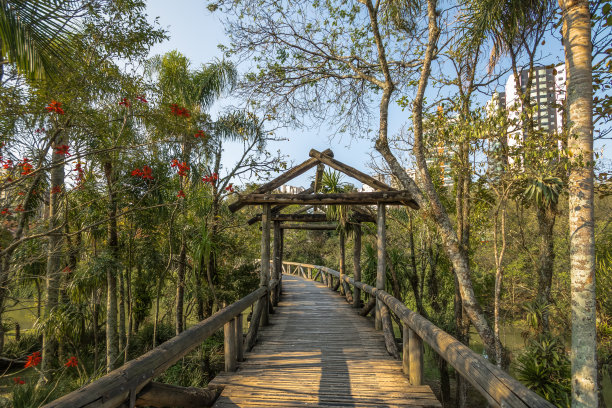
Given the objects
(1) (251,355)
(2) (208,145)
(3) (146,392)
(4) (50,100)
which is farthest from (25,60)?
(2) (208,145)

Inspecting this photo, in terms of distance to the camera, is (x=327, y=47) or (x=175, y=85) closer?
(x=327, y=47)

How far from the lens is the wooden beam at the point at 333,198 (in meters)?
5.85

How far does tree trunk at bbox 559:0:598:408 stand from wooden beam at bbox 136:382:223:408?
11.9ft

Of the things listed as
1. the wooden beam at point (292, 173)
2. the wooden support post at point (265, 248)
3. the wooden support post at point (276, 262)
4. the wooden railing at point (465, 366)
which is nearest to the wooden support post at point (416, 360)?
the wooden railing at point (465, 366)

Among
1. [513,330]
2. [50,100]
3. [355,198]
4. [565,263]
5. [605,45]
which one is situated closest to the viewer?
[50,100]

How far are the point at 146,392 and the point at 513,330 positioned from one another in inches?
739

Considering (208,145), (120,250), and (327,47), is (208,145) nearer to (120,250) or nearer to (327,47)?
(120,250)

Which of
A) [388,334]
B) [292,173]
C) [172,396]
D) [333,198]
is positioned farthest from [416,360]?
[292,173]

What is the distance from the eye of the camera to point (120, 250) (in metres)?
8.10

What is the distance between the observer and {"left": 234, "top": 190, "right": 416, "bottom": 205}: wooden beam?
230 inches

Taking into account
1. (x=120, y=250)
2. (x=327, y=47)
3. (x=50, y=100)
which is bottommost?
(x=120, y=250)

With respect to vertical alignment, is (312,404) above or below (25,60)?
below

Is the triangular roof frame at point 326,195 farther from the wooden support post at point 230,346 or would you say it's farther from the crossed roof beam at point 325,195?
the wooden support post at point 230,346

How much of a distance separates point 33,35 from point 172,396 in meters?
3.33
